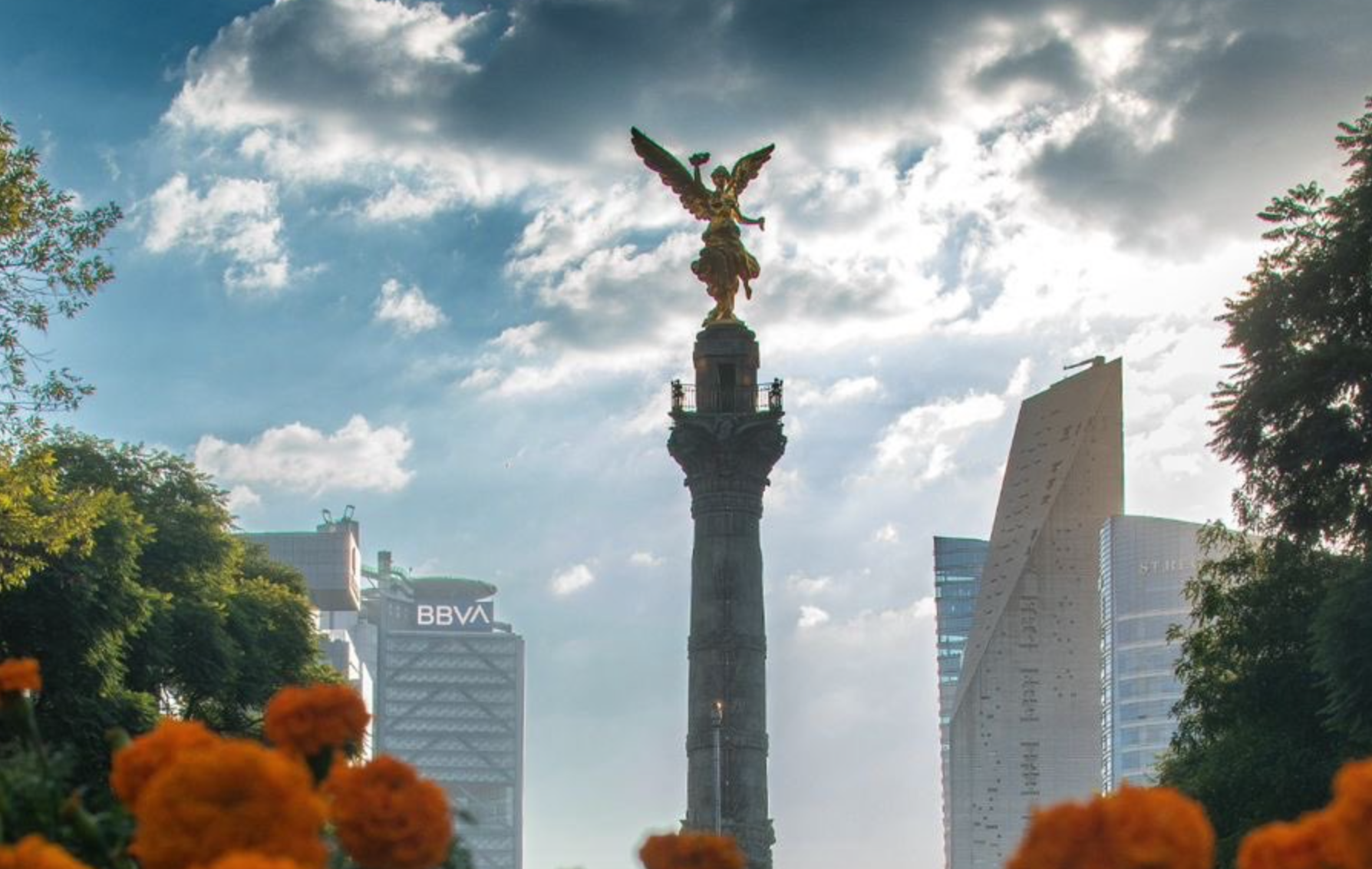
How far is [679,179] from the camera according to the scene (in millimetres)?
67125

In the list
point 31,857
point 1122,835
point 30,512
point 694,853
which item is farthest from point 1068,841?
point 30,512

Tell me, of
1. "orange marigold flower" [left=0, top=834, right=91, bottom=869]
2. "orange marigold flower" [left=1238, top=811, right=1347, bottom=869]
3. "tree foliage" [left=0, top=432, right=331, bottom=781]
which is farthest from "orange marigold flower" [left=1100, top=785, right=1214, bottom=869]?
"tree foliage" [left=0, top=432, right=331, bottom=781]

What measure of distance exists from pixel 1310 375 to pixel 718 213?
22.0 m

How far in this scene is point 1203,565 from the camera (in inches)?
2343

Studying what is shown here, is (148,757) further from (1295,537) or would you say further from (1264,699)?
(1264,699)

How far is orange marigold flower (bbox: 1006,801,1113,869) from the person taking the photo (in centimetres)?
786

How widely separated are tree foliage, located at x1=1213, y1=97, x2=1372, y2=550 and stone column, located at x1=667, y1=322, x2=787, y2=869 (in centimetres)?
1441

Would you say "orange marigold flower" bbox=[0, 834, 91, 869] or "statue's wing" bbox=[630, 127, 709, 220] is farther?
"statue's wing" bbox=[630, 127, 709, 220]

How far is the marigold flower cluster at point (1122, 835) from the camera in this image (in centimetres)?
772

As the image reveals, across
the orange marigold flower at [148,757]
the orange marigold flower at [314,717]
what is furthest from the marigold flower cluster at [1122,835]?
the orange marigold flower at [148,757]

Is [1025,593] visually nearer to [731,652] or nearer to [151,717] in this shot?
[731,652]

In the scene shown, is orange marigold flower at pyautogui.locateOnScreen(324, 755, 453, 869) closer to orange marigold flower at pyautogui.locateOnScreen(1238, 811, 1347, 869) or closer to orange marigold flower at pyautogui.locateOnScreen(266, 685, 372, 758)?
orange marigold flower at pyautogui.locateOnScreen(266, 685, 372, 758)

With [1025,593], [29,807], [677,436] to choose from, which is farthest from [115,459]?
[29,807]

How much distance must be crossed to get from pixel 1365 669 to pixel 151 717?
86.2 feet
